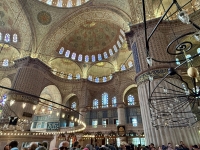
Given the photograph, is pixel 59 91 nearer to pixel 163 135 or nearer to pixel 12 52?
pixel 12 52

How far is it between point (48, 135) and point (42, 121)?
8.15 metres

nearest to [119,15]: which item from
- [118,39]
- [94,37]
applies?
[118,39]

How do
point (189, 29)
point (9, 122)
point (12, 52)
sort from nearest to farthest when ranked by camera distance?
point (189, 29)
point (9, 122)
point (12, 52)

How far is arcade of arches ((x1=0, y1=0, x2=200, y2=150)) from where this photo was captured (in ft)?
39.9

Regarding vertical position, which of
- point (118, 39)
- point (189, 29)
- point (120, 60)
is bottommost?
point (189, 29)

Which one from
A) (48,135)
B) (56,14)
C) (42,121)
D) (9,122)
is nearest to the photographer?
(9,122)

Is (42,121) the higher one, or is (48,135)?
(42,121)

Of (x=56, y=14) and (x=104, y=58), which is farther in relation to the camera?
(x=104, y=58)

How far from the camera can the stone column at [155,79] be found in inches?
288

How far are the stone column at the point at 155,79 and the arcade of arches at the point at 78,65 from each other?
0.08 m

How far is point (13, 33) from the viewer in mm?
17688

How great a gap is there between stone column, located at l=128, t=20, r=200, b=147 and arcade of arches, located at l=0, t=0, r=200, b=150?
8 centimetres

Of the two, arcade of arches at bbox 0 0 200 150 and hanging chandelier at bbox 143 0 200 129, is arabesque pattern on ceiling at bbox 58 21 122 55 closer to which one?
arcade of arches at bbox 0 0 200 150

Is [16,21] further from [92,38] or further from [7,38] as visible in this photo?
[92,38]
